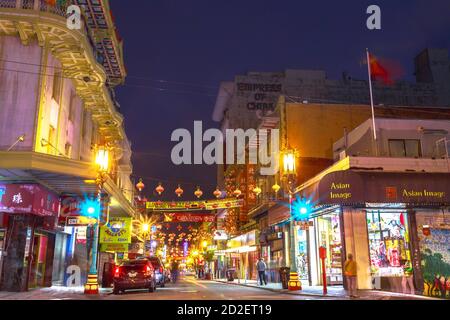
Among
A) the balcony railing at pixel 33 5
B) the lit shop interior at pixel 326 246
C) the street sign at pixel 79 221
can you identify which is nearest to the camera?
the balcony railing at pixel 33 5

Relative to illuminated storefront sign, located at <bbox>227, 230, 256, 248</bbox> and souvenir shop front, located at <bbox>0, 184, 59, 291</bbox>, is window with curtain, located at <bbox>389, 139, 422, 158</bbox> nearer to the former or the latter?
souvenir shop front, located at <bbox>0, 184, 59, 291</bbox>

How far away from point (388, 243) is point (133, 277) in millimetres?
13305

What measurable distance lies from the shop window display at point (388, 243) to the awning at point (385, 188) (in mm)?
1881

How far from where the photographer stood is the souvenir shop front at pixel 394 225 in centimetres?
2244

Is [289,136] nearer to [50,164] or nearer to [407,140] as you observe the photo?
[407,140]

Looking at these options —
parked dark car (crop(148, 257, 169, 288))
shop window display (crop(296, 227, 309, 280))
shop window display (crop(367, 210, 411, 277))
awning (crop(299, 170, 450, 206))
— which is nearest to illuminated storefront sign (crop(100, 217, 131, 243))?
parked dark car (crop(148, 257, 169, 288))

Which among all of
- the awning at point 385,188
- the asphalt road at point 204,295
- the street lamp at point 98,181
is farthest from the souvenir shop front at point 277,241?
the street lamp at point 98,181

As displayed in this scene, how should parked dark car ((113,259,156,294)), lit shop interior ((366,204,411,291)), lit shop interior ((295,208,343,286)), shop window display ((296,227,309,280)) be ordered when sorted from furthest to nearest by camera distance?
shop window display ((296,227,309,280))
lit shop interior ((295,208,343,286))
lit shop interior ((366,204,411,291))
parked dark car ((113,259,156,294))

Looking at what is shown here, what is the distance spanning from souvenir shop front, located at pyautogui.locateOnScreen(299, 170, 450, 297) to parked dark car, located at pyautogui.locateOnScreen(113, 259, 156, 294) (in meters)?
9.53

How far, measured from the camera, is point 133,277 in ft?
72.3

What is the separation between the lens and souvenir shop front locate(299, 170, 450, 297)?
22.4 m

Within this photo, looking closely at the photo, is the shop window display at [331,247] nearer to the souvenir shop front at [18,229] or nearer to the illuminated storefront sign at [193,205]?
the illuminated storefront sign at [193,205]

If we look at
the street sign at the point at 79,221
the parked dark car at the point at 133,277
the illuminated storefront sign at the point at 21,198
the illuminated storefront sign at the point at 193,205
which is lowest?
the parked dark car at the point at 133,277

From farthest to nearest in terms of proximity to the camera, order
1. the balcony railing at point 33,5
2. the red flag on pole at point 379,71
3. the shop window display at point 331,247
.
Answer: the shop window display at point 331,247 < the red flag on pole at point 379,71 < the balcony railing at point 33,5
